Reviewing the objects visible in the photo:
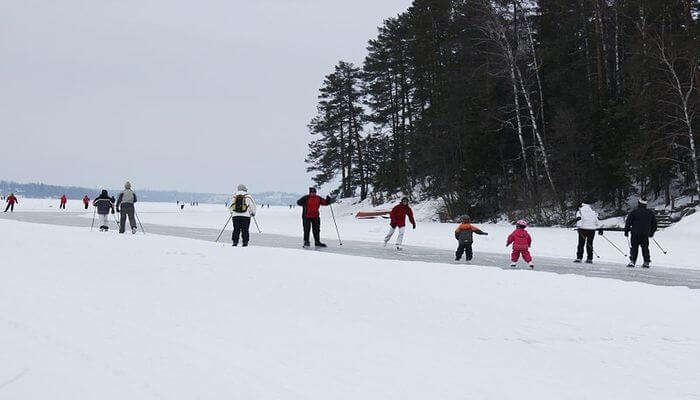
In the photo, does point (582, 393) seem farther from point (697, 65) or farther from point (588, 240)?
point (697, 65)

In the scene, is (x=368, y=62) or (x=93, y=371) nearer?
(x=93, y=371)

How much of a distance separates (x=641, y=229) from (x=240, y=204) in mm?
10570

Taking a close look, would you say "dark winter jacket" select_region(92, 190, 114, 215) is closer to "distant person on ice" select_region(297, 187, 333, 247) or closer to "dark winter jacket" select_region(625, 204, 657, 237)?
"distant person on ice" select_region(297, 187, 333, 247)

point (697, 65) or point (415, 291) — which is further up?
point (697, 65)

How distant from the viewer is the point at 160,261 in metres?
11.7

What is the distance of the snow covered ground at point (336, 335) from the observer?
4676 mm

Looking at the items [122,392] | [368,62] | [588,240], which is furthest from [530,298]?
[368,62]

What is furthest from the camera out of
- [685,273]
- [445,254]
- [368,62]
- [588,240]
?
[368,62]

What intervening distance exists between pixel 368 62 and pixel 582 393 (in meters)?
50.1

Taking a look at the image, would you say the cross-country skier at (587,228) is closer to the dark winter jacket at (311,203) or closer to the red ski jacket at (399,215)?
the red ski jacket at (399,215)

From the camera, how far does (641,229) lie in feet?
48.2

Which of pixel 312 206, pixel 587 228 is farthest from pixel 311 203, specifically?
pixel 587 228

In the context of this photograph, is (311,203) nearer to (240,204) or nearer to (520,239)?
(240,204)

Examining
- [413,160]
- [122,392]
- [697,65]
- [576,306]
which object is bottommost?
[122,392]
